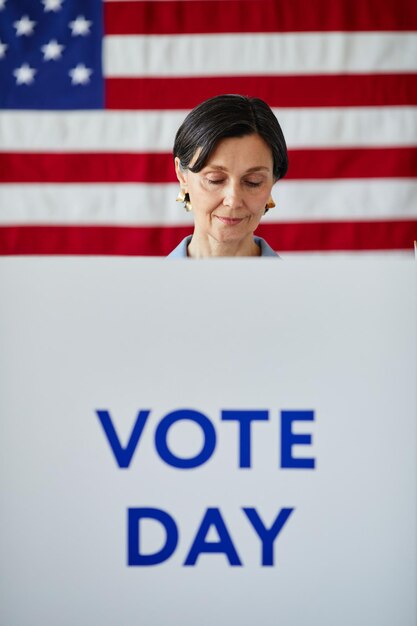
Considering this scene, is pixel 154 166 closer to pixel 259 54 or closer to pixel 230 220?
pixel 259 54

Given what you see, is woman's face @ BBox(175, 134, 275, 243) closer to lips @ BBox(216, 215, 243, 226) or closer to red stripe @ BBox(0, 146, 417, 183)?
lips @ BBox(216, 215, 243, 226)

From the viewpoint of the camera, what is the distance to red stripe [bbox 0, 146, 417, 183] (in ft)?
8.13

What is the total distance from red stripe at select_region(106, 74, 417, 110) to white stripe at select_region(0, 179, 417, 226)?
9.7 inches

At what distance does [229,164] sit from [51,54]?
4.16 feet

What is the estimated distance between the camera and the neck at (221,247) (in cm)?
157

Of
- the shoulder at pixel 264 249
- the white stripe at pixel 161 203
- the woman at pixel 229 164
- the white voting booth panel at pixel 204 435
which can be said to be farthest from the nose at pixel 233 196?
the white stripe at pixel 161 203

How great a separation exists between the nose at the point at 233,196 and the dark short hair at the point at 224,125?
0.21 ft

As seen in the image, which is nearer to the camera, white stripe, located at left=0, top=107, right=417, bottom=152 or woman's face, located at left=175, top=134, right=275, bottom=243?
woman's face, located at left=175, top=134, right=275, bottom=243

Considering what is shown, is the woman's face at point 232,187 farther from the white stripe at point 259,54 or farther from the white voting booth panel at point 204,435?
the white stripe at point 259,54

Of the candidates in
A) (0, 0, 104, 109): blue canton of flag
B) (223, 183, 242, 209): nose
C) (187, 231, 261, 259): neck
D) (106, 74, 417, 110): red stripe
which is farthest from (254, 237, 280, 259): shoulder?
(0, 0, 104, 109): blue canton of flag

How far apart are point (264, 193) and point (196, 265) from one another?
92cm

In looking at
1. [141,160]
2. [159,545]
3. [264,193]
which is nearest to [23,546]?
[159,545]

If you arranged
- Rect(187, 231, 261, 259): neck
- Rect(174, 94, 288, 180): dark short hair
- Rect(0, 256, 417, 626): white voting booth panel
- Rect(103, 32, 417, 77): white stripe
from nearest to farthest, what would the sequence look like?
Rect(0, 256, 417, 626): white voting booth panel → Rect(174, 94, 288, 180): dark short hair → Rect(187, 231, 261, 259): neck → Rect(103, 32, 417, 77): white stripe

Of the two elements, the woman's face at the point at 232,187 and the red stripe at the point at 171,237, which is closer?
the woman's face at the point at 232,187
